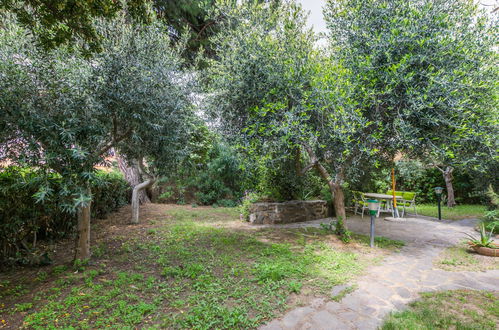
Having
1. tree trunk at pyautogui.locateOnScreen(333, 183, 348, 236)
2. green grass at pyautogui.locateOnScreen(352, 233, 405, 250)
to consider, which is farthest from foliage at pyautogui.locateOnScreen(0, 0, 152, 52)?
green grass at pyautogui.locateOnScreen(352, 233, 405, 250)

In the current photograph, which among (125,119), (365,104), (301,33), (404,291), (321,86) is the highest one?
(301,33)

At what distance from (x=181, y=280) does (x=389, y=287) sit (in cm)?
281

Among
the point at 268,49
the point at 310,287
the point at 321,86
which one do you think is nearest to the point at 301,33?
the point at 268,49

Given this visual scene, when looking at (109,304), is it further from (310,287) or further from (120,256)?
(310,287)

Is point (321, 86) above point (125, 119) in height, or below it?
above

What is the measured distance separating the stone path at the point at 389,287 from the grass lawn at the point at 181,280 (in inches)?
8.5

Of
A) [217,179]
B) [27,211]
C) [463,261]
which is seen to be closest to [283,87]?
[463,261]

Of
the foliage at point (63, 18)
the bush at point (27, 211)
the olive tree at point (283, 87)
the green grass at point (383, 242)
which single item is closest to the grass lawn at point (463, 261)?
the green grass at point (383, 242)

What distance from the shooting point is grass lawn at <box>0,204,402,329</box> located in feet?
8.30

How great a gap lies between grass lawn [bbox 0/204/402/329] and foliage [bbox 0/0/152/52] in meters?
3.17

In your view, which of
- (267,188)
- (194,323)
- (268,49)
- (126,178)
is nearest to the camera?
(194,323)

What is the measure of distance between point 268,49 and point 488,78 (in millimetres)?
3713

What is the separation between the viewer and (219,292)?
304cm

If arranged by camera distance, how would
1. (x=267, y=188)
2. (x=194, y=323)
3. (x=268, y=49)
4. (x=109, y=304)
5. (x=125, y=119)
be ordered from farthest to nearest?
(x=267, y=188), (x=268, y=49), (x=125, y=119), (x=109, y=304), (x=194, y=323)
